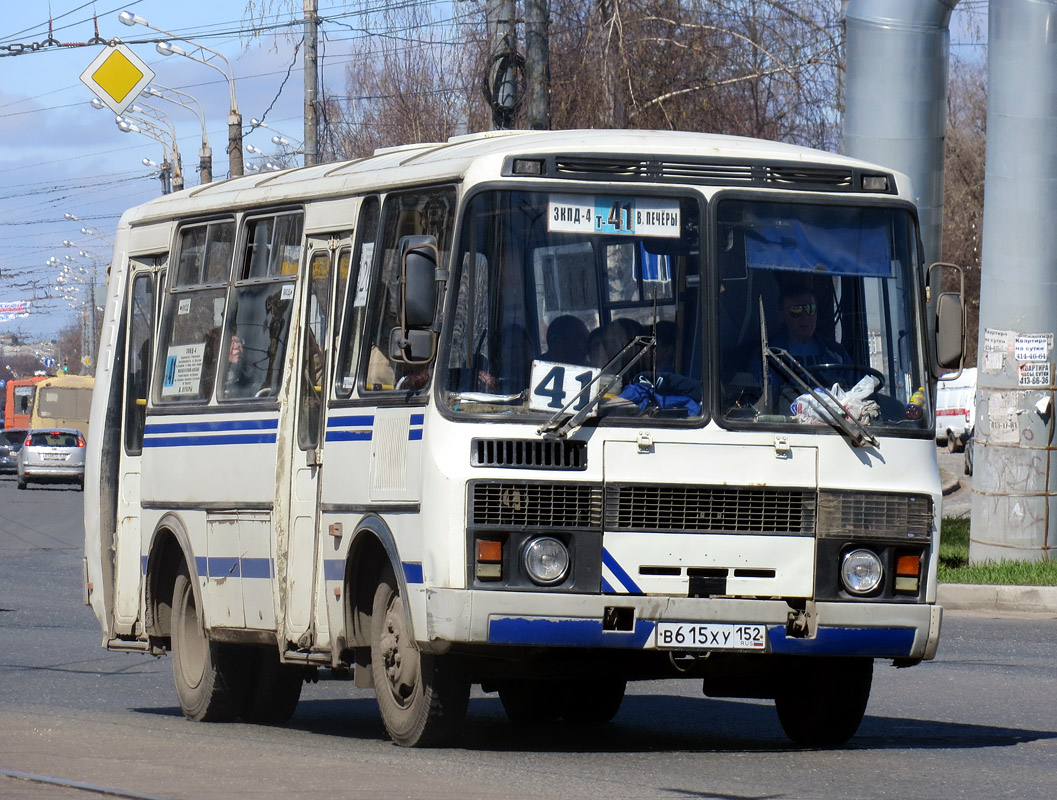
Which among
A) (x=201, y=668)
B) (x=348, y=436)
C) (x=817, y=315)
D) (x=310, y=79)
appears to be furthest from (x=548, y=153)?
(x=310, y=79)

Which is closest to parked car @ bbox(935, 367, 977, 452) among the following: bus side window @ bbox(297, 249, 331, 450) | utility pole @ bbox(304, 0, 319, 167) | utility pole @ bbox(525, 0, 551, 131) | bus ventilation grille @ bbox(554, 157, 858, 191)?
utility pole @ bbox(304, 0, 319, 167)

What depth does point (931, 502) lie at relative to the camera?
839cm

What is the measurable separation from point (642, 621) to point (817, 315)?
1536 mm

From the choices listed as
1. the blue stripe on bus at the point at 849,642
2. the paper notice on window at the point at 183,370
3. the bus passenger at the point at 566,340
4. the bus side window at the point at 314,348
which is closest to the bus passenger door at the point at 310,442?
the bus side window at the point at 314,348

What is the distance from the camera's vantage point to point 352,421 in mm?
9078

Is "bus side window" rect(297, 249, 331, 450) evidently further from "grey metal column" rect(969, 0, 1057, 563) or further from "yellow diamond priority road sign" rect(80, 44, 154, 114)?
"yellow diamond priority road sign" rect(80, 44, 154, 114)

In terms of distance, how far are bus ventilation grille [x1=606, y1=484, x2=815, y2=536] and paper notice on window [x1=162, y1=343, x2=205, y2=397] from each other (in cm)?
346

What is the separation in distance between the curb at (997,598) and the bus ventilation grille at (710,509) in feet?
28.1

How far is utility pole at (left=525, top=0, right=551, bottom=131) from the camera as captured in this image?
2034 cm

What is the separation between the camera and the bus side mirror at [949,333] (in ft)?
28.1

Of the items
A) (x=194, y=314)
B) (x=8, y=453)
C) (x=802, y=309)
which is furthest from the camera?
(x=8, y=453)

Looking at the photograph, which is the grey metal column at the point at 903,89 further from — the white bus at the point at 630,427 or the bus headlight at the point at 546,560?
the bus headlight at the point at 546,560

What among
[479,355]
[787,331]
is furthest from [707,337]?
[479,355]

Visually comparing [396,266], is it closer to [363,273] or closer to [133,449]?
[363,273]
